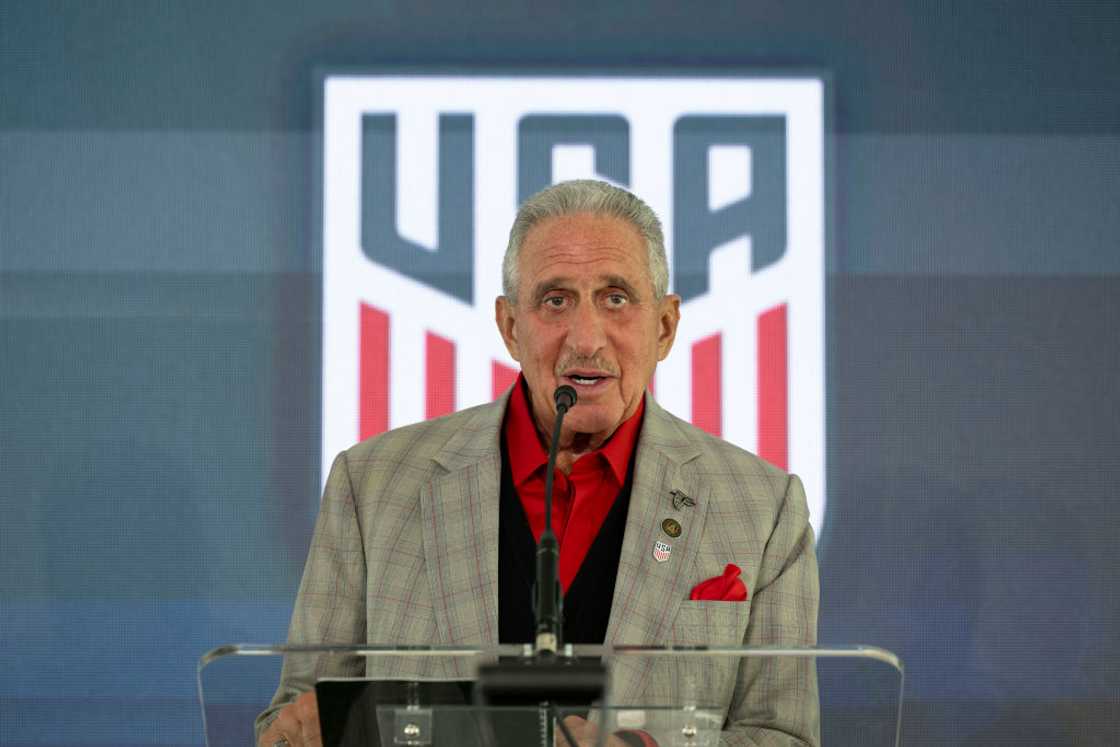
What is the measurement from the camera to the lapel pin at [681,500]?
2.35 meters

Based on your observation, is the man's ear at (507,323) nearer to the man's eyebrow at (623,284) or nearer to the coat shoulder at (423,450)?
the coat shoulder at (423,450)

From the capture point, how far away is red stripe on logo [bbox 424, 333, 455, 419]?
359 cm

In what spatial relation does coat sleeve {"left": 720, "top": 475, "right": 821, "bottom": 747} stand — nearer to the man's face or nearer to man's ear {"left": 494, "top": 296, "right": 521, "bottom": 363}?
the man's face

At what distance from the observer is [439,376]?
11.8ft

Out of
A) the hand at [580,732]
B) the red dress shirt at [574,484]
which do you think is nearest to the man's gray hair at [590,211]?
the red dress shirt at [574,484]

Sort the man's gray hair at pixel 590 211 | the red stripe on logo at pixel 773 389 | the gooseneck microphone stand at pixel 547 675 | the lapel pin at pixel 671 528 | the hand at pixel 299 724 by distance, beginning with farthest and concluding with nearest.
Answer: the red stripe on logo at pixel 773 389 < the man's gray hair at pixel 590 211 < the lapel pin at pixel 671 528 < the hand at pixel 299 724 < the gooseneck microphone stand at pixel 547 675

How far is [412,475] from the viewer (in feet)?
7.98

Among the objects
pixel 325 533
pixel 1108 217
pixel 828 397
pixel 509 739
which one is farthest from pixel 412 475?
pixel 1108 217

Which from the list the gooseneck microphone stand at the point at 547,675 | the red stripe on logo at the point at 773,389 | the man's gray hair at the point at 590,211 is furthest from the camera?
the red stripe on logo at the point at 773,389

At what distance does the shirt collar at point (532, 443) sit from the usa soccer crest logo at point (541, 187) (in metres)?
1.02

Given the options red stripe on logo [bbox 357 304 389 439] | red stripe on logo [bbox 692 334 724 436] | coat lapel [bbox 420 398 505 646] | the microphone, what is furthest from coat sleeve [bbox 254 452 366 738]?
red stripe on logo [bbox 692 334 724 436]

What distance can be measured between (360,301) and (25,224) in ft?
2.94

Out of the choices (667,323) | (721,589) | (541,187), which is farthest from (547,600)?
(541,187)

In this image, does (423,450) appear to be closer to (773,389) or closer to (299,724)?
(299,724)
